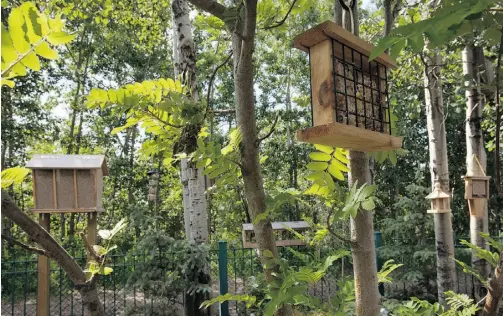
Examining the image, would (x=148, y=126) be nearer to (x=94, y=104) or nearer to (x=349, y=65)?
(x=94, y=104)

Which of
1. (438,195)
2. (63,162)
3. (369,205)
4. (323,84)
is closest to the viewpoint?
(369,205)

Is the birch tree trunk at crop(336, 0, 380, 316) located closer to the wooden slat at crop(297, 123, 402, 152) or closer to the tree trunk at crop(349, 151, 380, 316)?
the tree trunk at crop(349, 151, 380, 316)

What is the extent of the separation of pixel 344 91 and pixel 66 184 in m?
3.45

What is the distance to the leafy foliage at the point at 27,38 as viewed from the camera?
1.70 feet

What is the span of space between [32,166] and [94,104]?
2.92m

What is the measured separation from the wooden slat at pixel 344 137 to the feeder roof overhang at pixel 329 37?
0.26 meters

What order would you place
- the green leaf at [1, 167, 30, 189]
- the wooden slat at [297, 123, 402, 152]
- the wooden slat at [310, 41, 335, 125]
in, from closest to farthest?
the green leaf at [1, 167, 30, 189], the wooden slat at [297, 123, 402, 152], the wooden slat at [310, 41, 335, 125]

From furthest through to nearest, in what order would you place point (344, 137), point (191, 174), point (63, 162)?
1. point (191, 174)
2. point (63, 162)
3. point (344, 137)

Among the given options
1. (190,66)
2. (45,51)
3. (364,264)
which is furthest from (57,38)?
(190,66)

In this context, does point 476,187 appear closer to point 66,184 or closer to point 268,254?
point 268,254

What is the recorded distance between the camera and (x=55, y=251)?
61 cm

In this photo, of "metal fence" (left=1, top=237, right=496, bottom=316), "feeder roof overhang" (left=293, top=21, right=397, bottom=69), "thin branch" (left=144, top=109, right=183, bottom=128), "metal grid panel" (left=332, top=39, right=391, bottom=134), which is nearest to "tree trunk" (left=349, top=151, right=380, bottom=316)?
"metal grid panel" (left=332, top=39, right=391, bottom=134)

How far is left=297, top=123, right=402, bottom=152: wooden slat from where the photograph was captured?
3.95ft

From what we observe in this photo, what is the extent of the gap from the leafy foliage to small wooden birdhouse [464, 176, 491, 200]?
193 inches
